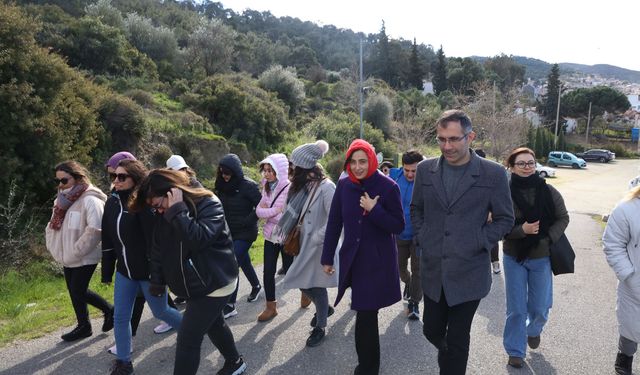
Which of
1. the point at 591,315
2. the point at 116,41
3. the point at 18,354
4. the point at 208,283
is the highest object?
the point at 116,41

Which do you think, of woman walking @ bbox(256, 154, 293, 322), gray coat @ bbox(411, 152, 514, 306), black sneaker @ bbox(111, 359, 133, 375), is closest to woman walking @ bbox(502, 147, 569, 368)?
gray coat @ bbox(411, 152, 514, 306)

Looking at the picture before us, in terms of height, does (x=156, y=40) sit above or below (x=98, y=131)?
above

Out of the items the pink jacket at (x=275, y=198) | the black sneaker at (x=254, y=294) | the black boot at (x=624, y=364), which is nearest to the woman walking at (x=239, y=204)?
the pink jacket at (x=275, y=198)

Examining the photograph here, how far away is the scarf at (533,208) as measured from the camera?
347 cm

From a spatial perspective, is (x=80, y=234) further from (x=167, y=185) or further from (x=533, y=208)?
(x=533, y=208)

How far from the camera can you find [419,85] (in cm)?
5966

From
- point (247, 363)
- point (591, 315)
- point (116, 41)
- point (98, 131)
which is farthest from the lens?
point (116, 41)

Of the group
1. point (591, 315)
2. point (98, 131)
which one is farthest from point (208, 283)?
point (98, 131)

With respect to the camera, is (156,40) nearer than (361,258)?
No

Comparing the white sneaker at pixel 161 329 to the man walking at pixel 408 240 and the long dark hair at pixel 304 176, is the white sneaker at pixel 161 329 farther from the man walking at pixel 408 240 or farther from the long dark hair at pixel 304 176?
the man walking at pixel 408 240

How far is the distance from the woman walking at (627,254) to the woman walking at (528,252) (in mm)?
466

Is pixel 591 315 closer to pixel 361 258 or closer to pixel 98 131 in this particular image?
pixel 361 258

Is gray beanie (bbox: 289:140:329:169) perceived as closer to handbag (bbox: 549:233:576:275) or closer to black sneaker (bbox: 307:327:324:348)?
black sneaker (bbox: 307:327:324:348)

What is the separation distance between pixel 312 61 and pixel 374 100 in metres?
28.4
